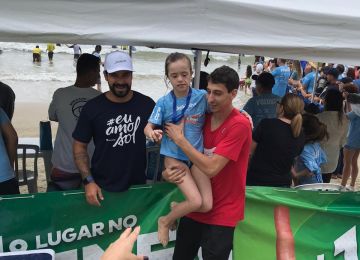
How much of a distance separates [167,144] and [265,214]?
1192 mm

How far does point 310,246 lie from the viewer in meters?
3.41

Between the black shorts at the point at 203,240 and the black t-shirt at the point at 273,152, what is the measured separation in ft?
3.26

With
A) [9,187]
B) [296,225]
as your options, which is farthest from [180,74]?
[296,225]

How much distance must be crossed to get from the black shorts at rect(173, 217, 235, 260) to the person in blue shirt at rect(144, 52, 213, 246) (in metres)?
0.19

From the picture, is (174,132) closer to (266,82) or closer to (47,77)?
(266,82)

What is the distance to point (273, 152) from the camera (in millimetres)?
3527

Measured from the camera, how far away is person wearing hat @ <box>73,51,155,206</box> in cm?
280

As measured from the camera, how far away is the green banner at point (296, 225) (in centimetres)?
337

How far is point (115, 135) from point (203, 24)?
3.10 feet

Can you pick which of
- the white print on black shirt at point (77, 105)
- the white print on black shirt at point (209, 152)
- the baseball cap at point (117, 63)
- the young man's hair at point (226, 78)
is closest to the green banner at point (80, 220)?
the white print on black shirt at point (209, 152)

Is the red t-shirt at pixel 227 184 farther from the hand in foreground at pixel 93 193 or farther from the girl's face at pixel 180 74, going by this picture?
the hand in foreground at pixel 93 193

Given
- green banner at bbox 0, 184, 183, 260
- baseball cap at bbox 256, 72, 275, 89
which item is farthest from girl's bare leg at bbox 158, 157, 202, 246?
baseball cap at bbox 256, 72, 275, 89

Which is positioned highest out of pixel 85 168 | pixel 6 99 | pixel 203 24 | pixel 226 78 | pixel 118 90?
pixel 203 24

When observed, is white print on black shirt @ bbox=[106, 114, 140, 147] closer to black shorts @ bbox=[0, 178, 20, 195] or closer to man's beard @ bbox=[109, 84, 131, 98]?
man's beard @ bbox=[109, 84, 131, 98]
